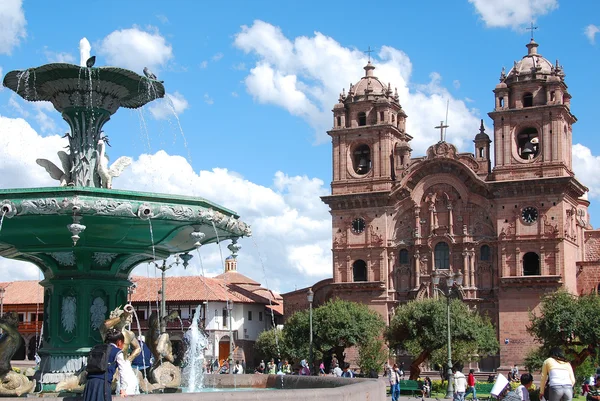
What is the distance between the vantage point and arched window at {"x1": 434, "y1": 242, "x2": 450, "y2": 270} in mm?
53625

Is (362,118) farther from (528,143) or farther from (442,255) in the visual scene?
(528,143)

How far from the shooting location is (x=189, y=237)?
13.1 m

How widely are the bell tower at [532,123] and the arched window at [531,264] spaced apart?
403 centimetres

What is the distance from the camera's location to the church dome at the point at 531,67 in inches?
2037

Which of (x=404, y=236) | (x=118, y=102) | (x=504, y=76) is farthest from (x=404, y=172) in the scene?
(x=118, y=102)

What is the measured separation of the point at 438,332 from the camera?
44.3m

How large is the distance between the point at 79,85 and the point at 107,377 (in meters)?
6.12

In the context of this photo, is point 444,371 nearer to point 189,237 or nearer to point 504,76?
point 504,76

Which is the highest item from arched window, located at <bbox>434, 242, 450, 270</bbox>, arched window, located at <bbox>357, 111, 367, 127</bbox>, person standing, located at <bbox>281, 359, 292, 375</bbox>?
arched window, located at <bbox>357, 111, 367, 127</bbox>

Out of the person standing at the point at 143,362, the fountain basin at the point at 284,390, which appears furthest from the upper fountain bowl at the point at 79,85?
the fountain basin at the point at 284,390

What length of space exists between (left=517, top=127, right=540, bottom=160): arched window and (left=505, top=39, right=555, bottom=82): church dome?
9.25ft

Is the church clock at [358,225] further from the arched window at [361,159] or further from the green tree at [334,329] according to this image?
the green tree at [334,329]

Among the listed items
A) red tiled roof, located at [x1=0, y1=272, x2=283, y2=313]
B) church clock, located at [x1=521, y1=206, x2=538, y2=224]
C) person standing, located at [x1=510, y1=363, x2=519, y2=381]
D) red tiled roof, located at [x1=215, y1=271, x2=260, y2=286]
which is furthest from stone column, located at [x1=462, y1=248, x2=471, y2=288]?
red tiled roof, located at [x1=215, y1=271, x2=260, y2=286]

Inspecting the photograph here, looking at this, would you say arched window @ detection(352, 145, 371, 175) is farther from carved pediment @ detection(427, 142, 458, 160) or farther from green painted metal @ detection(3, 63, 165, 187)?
green painted metal @ detection(3, 63, 165, 187)
